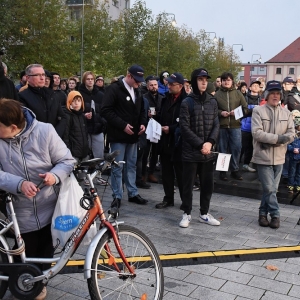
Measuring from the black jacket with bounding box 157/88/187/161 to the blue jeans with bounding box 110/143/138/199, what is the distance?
466 mm

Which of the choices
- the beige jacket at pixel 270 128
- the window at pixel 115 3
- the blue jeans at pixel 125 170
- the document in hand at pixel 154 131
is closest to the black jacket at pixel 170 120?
the document in hand at pixel 154 131

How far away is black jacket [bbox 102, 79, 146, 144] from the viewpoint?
6203 mm

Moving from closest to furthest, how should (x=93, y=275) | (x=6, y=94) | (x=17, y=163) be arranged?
(x=93, y=275) < (x=17, y=163) < (x=6, y=94)

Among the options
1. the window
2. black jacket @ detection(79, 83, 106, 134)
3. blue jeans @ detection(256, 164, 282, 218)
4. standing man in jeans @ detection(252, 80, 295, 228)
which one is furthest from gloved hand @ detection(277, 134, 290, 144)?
the window

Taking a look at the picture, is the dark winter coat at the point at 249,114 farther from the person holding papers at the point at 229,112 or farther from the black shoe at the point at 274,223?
the black shoe at the point at 274,223

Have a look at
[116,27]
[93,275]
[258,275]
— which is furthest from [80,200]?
[116,27]

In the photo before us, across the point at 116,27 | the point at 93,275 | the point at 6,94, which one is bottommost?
the point at 93,275

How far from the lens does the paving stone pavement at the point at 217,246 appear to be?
3797 mm

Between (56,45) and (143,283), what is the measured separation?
22.9 meters

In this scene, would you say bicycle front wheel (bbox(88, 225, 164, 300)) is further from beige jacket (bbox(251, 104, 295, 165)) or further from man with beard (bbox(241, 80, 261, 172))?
man with beard (bbox(241, 80, 261, 172))

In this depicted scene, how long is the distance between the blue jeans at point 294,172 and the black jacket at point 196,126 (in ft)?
8.93

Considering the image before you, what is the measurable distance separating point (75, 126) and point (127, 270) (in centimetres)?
356

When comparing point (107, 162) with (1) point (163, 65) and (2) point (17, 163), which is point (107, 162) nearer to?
(2) point (17, 163)

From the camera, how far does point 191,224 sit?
18.9ft
